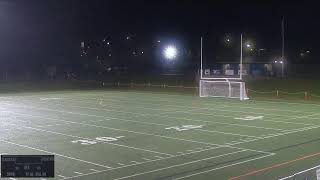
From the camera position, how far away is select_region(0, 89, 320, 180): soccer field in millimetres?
13969

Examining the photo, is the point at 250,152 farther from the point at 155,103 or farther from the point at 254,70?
the point at 254,70

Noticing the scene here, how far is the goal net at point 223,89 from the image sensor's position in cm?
3973

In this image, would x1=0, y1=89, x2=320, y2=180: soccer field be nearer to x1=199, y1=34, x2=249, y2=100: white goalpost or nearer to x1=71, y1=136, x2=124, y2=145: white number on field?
x1=71, y1=136, x2=124, y2=145: white number on field

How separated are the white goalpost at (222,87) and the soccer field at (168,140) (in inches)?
276

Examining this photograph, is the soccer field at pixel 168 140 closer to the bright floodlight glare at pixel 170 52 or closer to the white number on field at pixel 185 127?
the white number on field at pixel 185 127

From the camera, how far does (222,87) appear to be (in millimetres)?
41906

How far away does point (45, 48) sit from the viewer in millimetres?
87562

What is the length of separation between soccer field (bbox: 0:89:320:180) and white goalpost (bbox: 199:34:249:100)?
701 cm

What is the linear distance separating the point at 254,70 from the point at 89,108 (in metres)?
32.7

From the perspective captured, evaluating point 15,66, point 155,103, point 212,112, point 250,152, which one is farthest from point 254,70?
point 250,152

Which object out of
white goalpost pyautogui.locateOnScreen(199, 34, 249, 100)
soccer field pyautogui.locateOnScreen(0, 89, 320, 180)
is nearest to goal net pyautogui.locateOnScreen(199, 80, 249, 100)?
white goalpost pyautogui.locateOnScreen(199, 34, 249, 100)

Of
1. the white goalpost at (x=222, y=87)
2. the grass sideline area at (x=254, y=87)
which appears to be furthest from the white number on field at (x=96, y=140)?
the grass sideline area at (x=254, y=87)

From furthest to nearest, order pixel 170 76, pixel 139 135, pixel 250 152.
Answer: pixel 170 76, pixel 139 135, pixel 250 152

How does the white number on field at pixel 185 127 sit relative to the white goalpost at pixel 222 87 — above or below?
Answer: below
